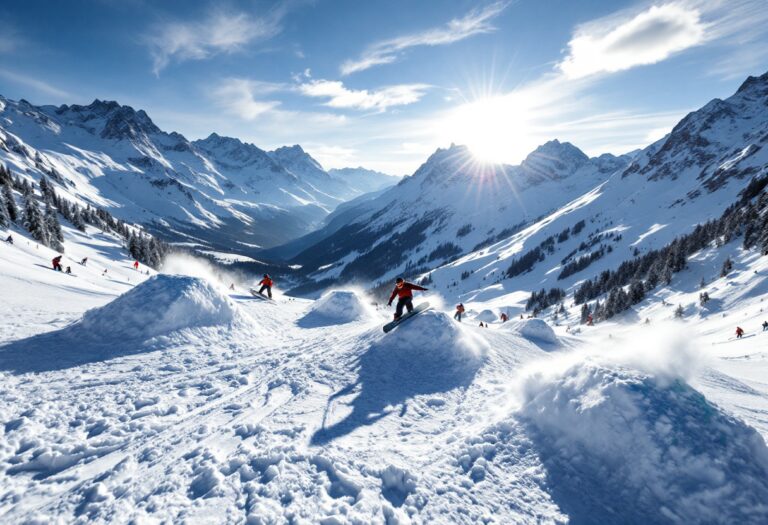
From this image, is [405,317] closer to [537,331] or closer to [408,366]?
[408,366]

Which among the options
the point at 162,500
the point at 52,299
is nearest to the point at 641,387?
the point at 162,500

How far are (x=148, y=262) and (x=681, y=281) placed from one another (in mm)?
111678

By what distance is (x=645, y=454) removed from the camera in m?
7.39

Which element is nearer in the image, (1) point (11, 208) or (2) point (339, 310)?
(2) point (339, 310)

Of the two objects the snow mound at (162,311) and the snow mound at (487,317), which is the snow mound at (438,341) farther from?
the snow mound at (487,317)

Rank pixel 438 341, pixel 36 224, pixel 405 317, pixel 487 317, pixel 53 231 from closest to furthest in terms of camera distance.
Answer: pixel 438 341, pixel 405 317, pixel 36 224, pixel 53 231, pixel 487 317

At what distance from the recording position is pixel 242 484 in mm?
6629

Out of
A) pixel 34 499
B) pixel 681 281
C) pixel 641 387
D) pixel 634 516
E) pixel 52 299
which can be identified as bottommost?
pixel 681 281

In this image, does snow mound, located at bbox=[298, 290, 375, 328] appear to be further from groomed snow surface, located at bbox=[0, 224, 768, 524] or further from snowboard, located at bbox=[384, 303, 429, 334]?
groomed snow surface, located at bbox=[0, 224, 768, 524]

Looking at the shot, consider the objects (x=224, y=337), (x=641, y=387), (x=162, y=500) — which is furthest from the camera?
(x=224, y=337)

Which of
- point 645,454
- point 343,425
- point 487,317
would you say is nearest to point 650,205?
point 487,317

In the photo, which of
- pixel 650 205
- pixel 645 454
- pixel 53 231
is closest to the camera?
pixel 645 454

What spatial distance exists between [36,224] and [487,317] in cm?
7448

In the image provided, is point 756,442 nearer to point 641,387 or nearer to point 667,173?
point 641,387
